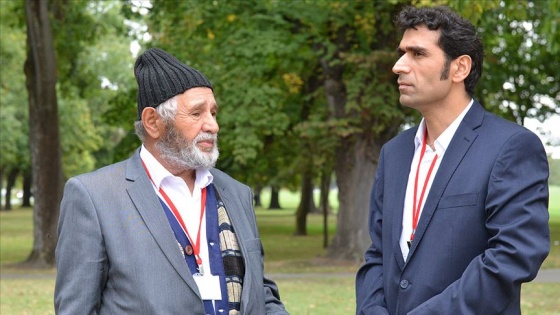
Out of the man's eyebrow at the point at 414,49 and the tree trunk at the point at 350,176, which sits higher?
the man's eyebrow at the point at 414,49

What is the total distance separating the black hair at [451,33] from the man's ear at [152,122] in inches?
42.1

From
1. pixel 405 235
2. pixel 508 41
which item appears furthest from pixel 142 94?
pixel 508 41

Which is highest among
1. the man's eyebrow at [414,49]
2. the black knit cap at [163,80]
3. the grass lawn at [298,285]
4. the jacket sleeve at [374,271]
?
the man's eyebrow at [414,49]

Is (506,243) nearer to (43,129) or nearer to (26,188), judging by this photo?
(43,129)

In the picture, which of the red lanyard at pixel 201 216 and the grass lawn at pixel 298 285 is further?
the grass lawn at pixel 298 285

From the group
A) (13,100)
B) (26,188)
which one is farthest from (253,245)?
(26,188)

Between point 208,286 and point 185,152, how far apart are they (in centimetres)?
53

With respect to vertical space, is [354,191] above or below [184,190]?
below

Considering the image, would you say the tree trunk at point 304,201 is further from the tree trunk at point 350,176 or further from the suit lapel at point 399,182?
the suit lapel at point 399,182

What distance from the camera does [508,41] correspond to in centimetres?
3262

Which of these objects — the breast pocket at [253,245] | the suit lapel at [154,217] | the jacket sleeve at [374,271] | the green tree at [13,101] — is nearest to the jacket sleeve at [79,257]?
the suit lapel at [154,217]

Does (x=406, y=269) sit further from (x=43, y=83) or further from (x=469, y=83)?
(x=43, y=83)

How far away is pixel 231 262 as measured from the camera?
4.13 meters

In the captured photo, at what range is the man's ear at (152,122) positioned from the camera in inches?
166
